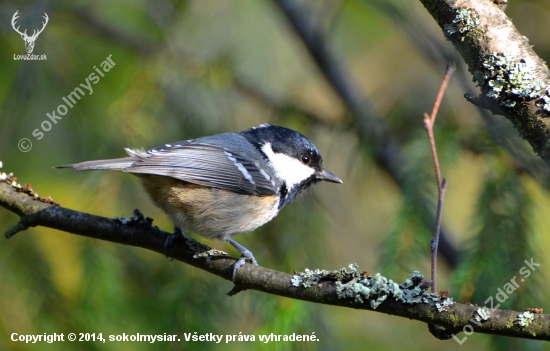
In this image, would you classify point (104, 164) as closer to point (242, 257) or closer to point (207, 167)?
point (207, 167)

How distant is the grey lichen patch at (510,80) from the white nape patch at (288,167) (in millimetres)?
1363

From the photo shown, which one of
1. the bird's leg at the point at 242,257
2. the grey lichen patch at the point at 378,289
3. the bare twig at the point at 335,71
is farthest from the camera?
the bare twig at the point at 335,71

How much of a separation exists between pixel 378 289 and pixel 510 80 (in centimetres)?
79

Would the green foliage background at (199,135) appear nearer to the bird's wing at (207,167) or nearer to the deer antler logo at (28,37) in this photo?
the deer antler logo at (28,37)

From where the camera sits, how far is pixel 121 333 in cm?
243

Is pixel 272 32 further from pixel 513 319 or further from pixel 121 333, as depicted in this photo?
pixel 513 319

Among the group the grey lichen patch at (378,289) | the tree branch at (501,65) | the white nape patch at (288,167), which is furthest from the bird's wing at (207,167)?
the tree branch at (501,65)

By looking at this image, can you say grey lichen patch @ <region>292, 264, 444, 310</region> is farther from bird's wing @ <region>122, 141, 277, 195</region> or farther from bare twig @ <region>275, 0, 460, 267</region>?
bare twig @ <region>275, 0, 460, 267</region>

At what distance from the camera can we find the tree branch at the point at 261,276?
55.8 inches

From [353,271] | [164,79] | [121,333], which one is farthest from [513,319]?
[164,79]

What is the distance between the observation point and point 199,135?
2834 mm

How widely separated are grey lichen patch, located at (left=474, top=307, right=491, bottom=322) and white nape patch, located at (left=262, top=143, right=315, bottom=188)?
150 centimetres

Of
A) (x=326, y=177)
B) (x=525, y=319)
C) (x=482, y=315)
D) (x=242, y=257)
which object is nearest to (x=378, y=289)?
(x=482, y=315)

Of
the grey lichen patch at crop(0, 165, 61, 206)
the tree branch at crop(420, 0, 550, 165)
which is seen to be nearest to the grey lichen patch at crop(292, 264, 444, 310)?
the tree branch at crop(420, 0, 550, 165)
